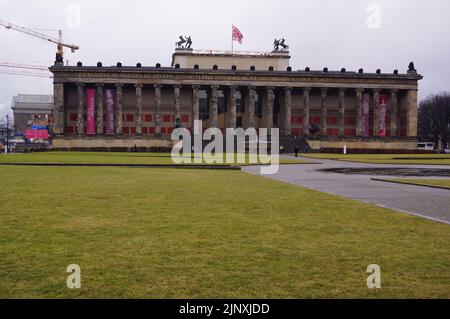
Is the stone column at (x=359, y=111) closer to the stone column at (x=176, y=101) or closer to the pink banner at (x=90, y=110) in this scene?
the stone column at (x=176, y=101)

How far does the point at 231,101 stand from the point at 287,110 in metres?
12.6

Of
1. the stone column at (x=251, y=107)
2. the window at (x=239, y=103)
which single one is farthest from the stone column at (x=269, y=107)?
the window at (x=239, y=103)

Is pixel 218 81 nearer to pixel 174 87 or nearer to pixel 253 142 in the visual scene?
pixel 174 87

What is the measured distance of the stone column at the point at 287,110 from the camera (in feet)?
350

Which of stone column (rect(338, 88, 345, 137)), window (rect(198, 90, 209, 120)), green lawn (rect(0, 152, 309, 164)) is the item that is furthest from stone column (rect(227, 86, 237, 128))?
green lawn (rect(0, 152, 309, 164))

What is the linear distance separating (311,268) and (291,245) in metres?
1.84

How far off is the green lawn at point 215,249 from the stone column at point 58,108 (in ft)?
297

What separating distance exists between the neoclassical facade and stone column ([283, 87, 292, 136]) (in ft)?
0.72

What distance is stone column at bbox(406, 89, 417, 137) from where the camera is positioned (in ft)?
358

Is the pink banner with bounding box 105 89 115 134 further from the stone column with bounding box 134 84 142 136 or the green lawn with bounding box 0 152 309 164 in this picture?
the green lawn with bounding box 0 152 309 164

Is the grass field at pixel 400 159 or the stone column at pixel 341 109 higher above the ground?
the stone column at pixel 341 109

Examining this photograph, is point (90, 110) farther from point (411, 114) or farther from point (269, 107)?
point (411, 114)

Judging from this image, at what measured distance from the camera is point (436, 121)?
412ft
